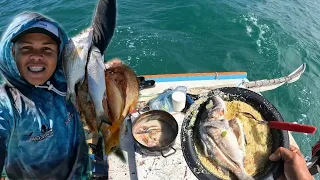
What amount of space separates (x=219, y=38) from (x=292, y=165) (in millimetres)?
6915

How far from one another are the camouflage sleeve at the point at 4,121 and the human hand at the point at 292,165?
2446 millimetres

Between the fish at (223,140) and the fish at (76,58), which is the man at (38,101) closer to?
the fish at (76,58)

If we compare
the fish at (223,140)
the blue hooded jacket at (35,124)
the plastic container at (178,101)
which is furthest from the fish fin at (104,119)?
the plastic container at (178,101)

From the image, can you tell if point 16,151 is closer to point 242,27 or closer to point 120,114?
point 120,114

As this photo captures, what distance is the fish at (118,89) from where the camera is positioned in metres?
2.19

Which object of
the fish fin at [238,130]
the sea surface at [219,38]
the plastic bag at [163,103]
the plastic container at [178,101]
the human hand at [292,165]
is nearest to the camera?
the human hand at [292,165]

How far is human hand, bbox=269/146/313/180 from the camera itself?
100 inches

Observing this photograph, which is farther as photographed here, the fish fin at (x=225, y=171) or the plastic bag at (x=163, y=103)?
the plastic bag at (x=163, y=103)

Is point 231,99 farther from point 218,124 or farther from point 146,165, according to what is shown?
point 146,165

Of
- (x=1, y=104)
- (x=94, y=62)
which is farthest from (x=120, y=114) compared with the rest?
(x=1, y=104)

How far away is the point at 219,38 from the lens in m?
9.02

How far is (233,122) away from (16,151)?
7.13 feet

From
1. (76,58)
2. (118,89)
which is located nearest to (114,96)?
(118,89)

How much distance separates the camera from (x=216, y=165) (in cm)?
282
